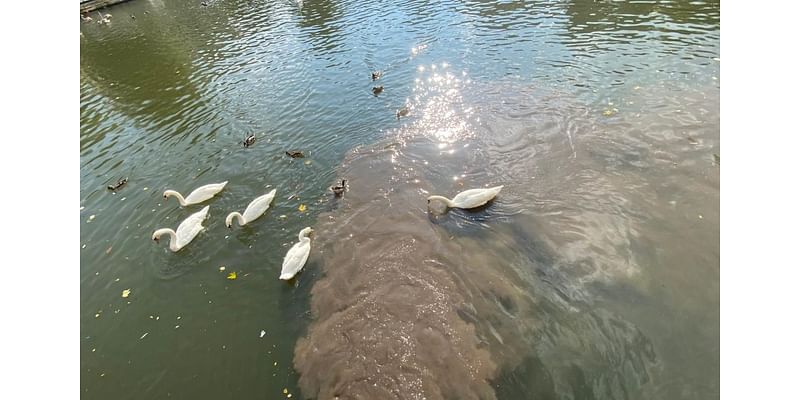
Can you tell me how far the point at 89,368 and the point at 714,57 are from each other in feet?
81.7

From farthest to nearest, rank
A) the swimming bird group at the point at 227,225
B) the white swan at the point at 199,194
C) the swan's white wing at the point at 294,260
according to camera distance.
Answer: the white swan at the point at 199,194
the swimming bird group at the point at 227,225
the swan's white wing at the point at 294,260

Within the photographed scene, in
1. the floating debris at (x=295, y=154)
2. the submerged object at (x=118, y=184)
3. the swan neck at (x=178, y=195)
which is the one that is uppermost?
the submerged object at (x=118, y=184)

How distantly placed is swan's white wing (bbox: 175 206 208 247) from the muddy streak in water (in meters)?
3.67

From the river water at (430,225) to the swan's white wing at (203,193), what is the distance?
30 cm

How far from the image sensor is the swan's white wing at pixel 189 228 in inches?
486

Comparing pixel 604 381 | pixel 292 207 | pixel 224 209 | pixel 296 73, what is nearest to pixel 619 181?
pixel 604 381

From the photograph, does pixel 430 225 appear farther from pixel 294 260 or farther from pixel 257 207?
pixel 257 207

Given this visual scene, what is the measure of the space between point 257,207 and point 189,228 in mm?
2018

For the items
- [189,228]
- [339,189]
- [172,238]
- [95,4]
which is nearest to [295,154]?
[339,189]

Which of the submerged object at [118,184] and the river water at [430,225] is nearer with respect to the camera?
the river water at [430,225]

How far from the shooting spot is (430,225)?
1231 cm

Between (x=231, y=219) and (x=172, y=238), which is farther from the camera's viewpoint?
(x=231, y=219)

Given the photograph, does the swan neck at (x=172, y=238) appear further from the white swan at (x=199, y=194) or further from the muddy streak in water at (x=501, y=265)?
the muddy streak in water at (x=501, y=265)

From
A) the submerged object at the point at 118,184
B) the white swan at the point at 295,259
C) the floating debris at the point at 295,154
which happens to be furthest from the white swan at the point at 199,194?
the white swan at the point at 295,259
